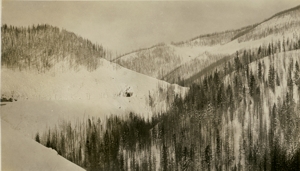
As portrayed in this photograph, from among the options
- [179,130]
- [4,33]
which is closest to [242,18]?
[179,130]

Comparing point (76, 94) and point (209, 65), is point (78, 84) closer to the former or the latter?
point (76, 94)

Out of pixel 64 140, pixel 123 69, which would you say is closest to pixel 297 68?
pixel 123 69

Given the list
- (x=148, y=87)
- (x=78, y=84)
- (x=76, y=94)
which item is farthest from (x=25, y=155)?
(x=148, y=87)

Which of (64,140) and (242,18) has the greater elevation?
(242,18)

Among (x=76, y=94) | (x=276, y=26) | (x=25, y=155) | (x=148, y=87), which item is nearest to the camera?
(x=25, y=155)

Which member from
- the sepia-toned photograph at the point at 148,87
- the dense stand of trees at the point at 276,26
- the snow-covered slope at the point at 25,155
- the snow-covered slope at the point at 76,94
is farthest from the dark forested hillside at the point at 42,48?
the dense stand of trees at the point at 276,26

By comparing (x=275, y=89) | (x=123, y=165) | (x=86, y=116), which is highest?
(x=275, y=89)

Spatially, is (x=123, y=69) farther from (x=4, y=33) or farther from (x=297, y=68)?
(x=297, y=68)
